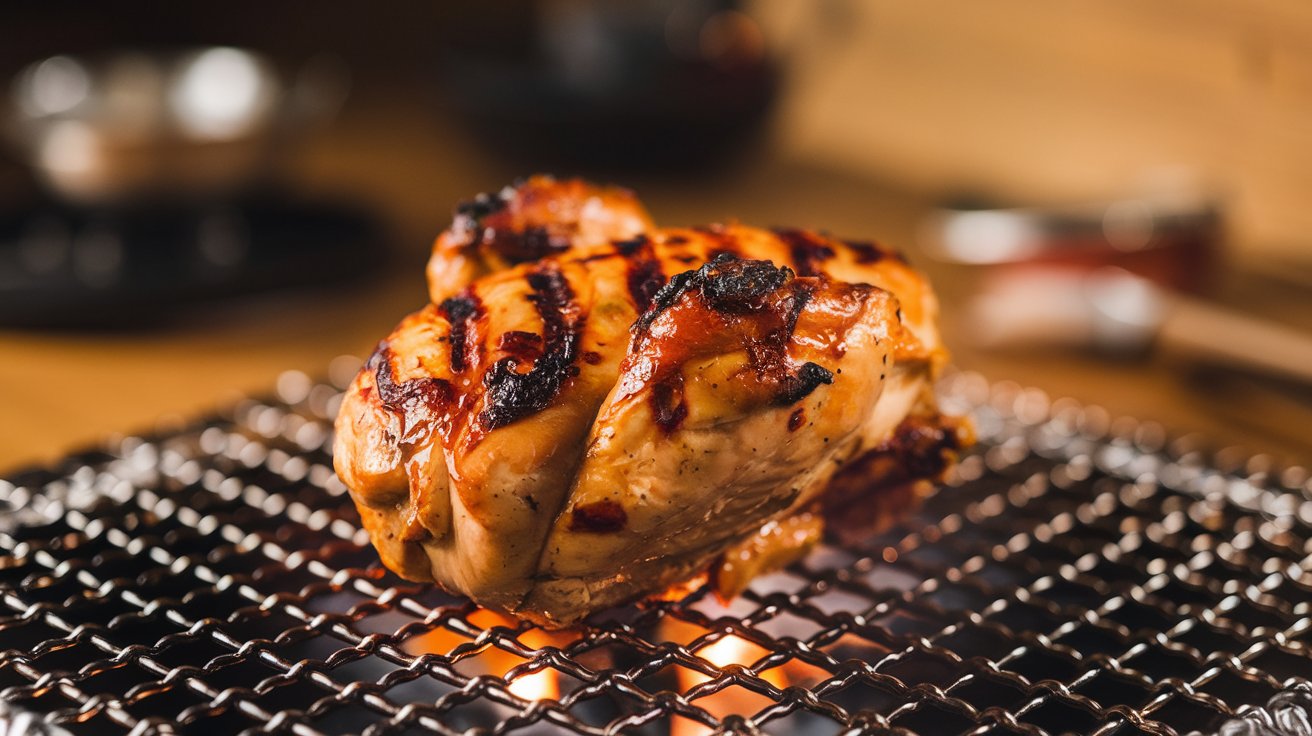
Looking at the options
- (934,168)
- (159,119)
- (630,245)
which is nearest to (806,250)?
(630,245)

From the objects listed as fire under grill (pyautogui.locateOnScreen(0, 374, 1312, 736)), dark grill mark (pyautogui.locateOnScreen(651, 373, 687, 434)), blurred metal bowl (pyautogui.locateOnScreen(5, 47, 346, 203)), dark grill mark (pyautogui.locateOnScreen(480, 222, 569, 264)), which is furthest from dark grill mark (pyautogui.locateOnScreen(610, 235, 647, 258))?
blurred metal bowl (pyautogui.locateOnScreen(5, 47, 346, 203))

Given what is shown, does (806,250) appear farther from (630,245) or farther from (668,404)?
(668,404)

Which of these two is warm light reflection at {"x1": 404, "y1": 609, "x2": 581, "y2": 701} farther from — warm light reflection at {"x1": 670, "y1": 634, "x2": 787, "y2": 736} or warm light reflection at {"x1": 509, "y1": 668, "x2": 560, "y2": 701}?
warm light reflection at {"x1": 670, "y1": 634, "x2": 787, "y2": 736}

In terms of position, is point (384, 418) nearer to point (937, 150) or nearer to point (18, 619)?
point (18, 619)

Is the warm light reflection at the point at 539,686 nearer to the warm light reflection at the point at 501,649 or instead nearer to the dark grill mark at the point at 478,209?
the warm light reflection at the point at 501,649

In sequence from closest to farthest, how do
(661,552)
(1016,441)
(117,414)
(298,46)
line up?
(661,552) → (1016,441) → (117,414) → (298,46)

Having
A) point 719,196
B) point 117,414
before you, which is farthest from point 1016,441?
point 719,196
